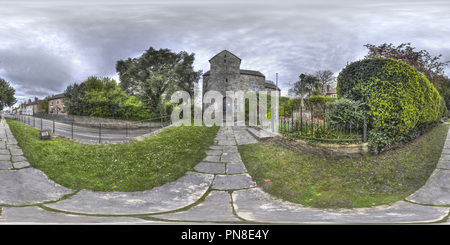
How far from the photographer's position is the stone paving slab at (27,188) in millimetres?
3408

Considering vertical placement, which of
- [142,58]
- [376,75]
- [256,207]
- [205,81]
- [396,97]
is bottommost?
[256,207]

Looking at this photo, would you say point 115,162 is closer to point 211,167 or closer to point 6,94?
point 211,167

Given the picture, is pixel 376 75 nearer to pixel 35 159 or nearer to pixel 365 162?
pixel 365 162

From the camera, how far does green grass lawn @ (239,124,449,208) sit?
3617 mm

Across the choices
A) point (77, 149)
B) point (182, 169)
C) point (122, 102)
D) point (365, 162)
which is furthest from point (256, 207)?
point (122, 102)

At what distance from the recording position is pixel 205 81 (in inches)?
995

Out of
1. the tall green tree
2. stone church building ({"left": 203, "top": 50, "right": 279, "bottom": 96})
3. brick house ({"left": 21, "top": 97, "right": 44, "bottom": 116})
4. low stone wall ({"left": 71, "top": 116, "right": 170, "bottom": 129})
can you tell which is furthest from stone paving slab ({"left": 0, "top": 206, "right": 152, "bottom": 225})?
brick house ({"left": 21, "top": 97, "right": 44, "bottom": 116})

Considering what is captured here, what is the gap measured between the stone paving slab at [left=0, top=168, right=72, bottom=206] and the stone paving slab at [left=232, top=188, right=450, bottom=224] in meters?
3.51

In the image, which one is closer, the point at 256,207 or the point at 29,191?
the point at 256,207

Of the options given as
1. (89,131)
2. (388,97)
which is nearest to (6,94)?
(89,131)

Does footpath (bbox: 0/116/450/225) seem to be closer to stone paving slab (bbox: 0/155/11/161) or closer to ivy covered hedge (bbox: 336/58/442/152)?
stone paving slab (bbox: 0/155/11/161)

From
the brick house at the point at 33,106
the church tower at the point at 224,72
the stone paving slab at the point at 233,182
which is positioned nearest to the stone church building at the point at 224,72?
the church tower at the point at 224,72

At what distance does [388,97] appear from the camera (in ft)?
16.6

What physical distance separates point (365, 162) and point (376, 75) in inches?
95.3
